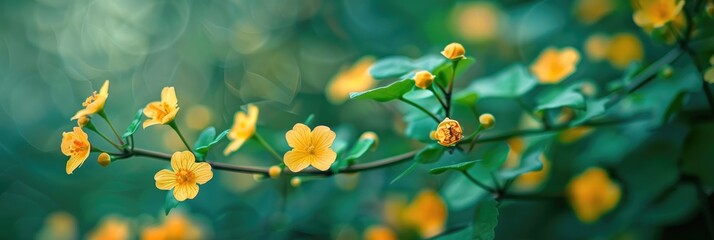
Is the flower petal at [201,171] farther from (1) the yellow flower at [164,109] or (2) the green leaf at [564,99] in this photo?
(2) the green leaf at [564,99]

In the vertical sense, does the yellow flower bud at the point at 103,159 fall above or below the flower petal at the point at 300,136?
above

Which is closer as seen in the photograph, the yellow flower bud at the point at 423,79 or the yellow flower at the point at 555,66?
the yellow flower bud at the point at 423,79

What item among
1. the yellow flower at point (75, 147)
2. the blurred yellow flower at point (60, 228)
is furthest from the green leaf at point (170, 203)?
the blurred yellow flower at point (60, 228)

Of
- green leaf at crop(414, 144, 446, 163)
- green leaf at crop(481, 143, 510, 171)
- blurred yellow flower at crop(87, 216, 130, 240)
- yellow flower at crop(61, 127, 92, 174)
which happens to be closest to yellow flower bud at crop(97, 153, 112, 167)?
yellow flower at crop(61, 127, 92, 174)

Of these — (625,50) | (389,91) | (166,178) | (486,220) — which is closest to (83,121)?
(166,178)

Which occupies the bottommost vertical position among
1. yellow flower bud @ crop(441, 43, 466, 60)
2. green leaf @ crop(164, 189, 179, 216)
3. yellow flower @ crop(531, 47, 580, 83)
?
yellow flower @ crop(531, 47, 580, 83)

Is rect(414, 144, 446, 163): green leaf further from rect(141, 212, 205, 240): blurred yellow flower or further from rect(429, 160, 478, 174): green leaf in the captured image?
rect(141, 212, 205, 240): blurred yellow flower
